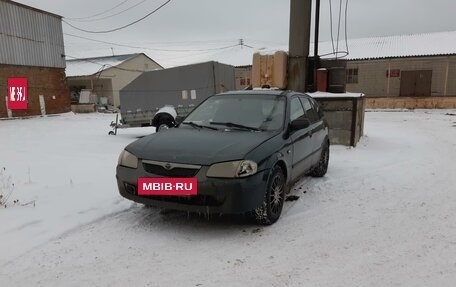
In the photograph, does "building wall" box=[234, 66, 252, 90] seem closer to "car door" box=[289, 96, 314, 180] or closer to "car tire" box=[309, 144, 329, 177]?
"car tire" box=[309, 144, 329, 177]

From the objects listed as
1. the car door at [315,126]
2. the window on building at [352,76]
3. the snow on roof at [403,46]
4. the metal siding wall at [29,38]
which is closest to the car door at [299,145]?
the car door at [315,126]

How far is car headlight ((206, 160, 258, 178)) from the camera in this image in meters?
3.72

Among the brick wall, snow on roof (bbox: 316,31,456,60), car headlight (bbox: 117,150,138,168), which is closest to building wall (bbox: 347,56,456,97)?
snow on roof (bbox: 316,31,456,60)

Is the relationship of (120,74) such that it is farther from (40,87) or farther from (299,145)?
(299,145)

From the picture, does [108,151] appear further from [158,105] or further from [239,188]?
[239,188]

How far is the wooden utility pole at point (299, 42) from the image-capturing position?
10.0 metres

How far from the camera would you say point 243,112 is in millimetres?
5023

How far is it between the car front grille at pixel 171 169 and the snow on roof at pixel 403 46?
26509 millimetres

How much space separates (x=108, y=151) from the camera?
29.6ft

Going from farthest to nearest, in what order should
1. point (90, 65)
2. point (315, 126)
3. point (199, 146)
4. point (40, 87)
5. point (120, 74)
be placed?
point (90, 65) → point (120, 74) → point (40, 87) → point (315, 126) → point (199, 146)

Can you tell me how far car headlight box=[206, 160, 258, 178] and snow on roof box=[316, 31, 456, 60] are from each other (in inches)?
1038

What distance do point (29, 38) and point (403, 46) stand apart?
26478 mm

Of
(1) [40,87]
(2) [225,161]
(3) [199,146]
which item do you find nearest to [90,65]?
(1) [40,87]

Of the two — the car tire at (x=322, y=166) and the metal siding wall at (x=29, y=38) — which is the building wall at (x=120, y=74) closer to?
the metal siding wall at (x=29, y=38)
